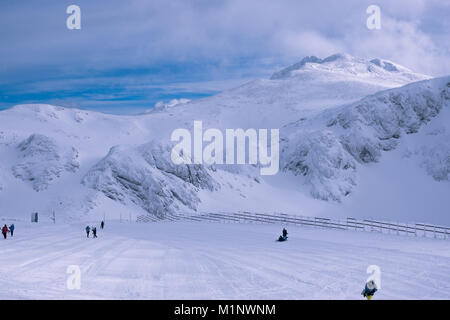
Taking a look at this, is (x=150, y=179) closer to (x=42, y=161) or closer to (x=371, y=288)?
(x=42, y=161)

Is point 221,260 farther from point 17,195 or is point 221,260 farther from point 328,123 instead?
point 328,123

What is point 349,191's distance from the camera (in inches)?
4471

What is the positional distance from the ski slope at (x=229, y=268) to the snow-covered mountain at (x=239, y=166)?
45964 mm

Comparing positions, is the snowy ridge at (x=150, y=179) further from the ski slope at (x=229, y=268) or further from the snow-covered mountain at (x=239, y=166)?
the ski slope at (x=229, y=268)

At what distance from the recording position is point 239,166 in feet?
→ 372

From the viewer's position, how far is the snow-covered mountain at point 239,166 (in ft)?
267

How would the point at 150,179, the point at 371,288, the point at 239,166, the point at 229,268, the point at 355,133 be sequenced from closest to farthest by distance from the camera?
the point at 371,288 < the point at 229,268 < the point at 150,179 < the point at 239,166 < the point at 355,133

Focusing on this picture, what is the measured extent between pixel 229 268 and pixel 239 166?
91956mm

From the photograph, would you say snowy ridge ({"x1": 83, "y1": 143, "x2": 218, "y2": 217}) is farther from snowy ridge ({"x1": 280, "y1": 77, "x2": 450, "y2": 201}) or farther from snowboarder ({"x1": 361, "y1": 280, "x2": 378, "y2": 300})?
snowboarder ({"x1": 361, "y1": 280, "x2": 378, "y2": 300})

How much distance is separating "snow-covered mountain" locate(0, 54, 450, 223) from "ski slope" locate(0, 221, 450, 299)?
4596cm

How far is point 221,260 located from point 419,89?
131126 millimetres

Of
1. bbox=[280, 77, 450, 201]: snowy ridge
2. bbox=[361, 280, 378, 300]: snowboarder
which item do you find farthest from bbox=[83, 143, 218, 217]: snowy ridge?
bbox=[361, 280, 378, 300]: snowboarder

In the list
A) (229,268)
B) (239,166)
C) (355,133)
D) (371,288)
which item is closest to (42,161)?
(239,166)
